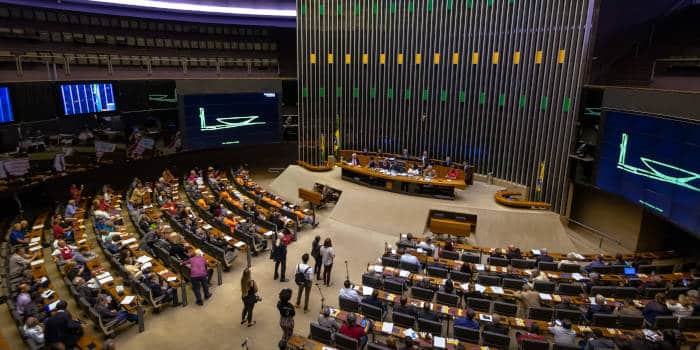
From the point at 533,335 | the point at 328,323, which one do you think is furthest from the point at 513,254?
the point at 328,323

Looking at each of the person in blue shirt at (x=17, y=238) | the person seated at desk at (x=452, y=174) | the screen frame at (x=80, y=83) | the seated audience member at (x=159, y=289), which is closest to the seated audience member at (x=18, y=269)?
the person in blue shirt at (x=17, y=238)

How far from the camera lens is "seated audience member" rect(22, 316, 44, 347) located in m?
7.12

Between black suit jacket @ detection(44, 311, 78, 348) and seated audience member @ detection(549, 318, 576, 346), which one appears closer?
black suit jacket @ detection(44, 311, 78, 348)

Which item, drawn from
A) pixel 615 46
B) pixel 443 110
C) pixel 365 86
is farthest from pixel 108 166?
pixel 615 46

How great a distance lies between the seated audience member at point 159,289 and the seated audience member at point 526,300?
7.39 m

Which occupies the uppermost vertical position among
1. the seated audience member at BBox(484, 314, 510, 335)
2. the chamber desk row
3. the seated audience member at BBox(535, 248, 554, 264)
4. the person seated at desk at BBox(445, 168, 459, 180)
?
the person seated at desk at BBox(445, 168, 459, 180)

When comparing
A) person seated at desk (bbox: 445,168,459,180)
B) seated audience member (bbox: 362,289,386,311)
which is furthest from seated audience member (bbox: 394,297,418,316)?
person seated at desk (bbox: 445,168,459,180)

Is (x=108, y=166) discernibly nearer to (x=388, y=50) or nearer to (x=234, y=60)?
(x=234, y=60)

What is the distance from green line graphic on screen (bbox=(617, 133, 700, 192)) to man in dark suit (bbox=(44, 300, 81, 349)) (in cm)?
1337

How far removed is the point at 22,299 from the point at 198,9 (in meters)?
15.4

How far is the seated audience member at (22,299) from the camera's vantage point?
779 cm

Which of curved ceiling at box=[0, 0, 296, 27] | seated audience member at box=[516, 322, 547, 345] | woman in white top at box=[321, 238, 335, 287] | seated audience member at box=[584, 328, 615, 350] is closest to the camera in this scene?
seated audience member at box=[584, 328, 615, 350]

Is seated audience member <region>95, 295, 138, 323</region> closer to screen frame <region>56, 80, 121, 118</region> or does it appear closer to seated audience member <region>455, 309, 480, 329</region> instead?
seated audience member <region>455, 309, 480, 329</region>

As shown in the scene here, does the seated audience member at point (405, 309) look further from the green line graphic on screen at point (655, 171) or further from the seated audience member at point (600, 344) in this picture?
the green line graphic on screen at point (655, 171)
